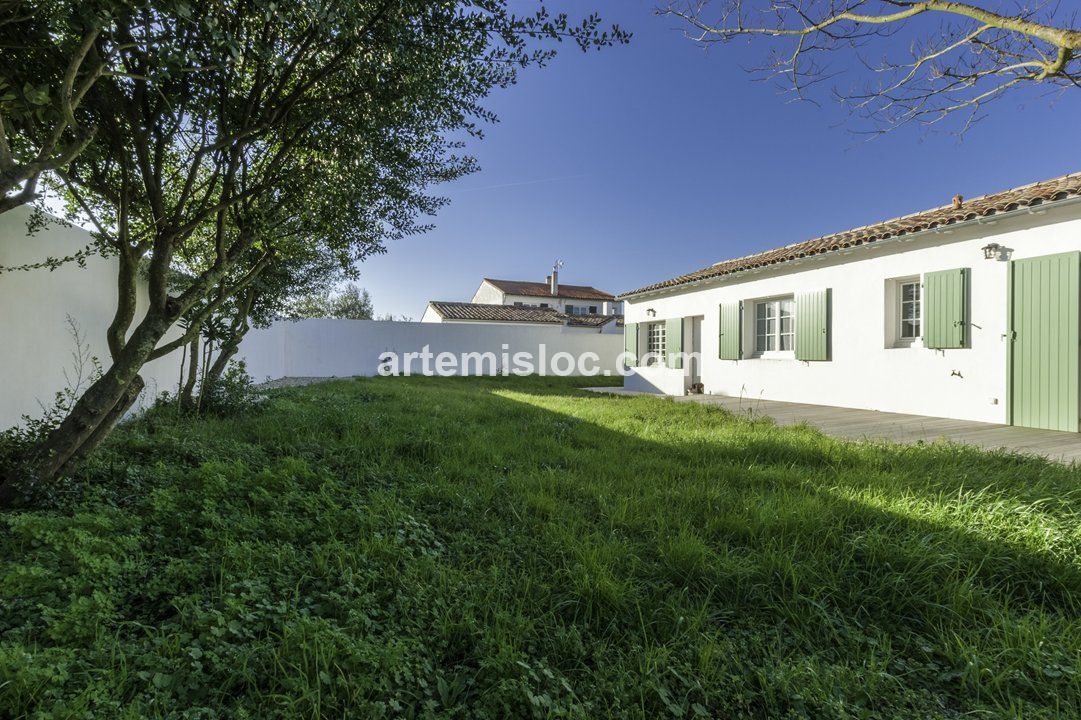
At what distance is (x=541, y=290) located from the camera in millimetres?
37625

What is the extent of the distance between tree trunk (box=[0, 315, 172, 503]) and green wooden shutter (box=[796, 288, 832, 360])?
912 centimetres

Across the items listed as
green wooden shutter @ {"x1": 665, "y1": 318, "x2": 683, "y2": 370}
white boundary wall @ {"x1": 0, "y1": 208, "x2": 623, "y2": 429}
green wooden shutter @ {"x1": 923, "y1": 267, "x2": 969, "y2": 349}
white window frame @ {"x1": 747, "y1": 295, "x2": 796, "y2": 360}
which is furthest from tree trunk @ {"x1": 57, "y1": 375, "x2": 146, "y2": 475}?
green wooden shutter @ {"x1": 665, "y1": 318, "x2": 683, "y2": 370}

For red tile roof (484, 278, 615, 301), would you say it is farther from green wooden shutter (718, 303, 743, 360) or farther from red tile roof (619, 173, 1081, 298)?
red tile roof (619, 173, 1081, 298)

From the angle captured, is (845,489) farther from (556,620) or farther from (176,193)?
(176,193)

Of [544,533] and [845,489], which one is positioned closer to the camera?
[544,533]

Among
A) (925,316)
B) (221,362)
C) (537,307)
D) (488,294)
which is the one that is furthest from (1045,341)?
(488,294)

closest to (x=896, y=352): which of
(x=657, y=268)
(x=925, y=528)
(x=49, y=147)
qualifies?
(x=925, y=528)

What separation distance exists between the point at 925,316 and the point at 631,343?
289 inches

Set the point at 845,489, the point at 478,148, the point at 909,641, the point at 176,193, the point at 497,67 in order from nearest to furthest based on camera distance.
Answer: the point at 909,641
the point at 845,489
the point at 497,67
the point at 176,193
the point at 478,148

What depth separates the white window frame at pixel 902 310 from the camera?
23.8 feet

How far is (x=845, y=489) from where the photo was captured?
10.5 feet

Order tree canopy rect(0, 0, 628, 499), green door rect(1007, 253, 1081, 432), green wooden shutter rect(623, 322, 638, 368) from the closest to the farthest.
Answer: tree canopy rect(0, 0, 628, 499), green door rect(1007, 253, 1081, 432), green wooden shutter rect(623, 322, 638, 368)

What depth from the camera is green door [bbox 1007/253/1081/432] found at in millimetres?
5457

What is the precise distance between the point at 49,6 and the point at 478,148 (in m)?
3.49
